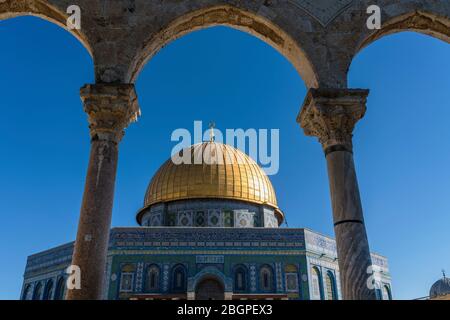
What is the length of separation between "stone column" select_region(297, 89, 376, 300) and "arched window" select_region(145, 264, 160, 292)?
15.7 meters

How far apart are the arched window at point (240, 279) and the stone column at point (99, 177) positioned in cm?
1563

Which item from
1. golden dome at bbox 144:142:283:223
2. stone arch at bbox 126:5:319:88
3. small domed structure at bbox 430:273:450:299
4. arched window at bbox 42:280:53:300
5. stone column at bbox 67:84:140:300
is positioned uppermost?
golden dome at bbox 144:142:283:223

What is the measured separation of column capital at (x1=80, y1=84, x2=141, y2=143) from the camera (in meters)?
5.19

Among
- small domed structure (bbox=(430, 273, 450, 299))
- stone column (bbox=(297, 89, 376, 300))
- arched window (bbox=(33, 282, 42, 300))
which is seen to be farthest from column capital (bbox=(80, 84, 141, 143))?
small domed structure (bbox=(430, 273, 450, 299))

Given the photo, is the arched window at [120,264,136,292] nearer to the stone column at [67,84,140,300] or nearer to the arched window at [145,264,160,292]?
the arched window at [145,264,160,292]

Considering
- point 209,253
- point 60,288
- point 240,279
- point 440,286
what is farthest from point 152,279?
point 440,286

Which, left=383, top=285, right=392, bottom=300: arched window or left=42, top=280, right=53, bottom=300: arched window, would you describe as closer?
left=42, top=280, right=53, bottom=300: arched window

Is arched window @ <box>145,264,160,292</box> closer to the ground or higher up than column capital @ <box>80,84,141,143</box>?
higher up

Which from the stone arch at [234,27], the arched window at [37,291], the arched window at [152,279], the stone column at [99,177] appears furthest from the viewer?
the arched window at [37,291]

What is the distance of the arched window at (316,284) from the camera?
2016 cm

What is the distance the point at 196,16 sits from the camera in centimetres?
598

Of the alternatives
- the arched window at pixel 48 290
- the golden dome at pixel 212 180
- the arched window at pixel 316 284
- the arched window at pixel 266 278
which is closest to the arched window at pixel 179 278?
the arched window at pixel 266 278

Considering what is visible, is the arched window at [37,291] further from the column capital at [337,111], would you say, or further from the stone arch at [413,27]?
the stone arch at [413,27]
